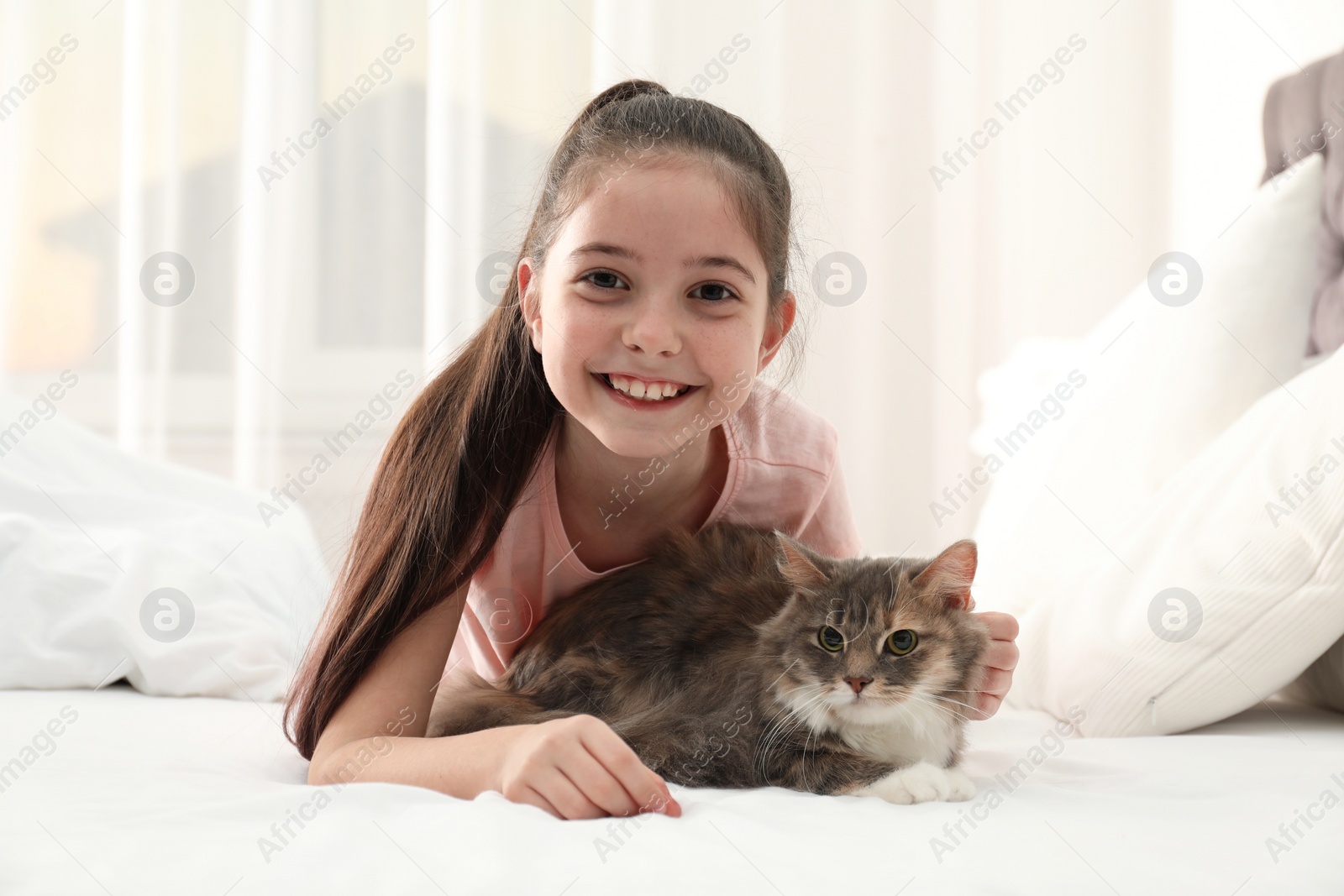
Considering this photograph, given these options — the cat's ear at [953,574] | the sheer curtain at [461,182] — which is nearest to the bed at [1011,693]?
the cat's ear at [953,574]

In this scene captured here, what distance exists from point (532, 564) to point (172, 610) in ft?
2.43

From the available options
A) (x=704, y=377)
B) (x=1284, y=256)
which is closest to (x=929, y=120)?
(x=1284, y=256)

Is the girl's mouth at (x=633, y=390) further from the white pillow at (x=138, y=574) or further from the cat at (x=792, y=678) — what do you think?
the white pillow at (x=138, y=574)

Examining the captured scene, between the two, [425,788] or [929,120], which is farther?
[929,120]

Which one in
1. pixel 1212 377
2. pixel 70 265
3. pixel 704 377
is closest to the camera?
pixel 704 377

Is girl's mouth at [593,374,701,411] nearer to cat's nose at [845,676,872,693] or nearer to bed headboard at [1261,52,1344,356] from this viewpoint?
cat's nose at [845,676,872,693]

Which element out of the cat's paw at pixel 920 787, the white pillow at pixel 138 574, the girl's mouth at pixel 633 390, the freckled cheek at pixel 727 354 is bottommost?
the white pillow at pixel 138 574

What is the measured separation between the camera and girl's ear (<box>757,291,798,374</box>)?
1.63 metres

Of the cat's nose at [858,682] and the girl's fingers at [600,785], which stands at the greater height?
the cat's nose at [858,682]

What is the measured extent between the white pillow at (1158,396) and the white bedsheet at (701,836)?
2.10ft

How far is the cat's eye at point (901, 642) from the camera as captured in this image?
1.21m

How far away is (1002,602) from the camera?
187 cm

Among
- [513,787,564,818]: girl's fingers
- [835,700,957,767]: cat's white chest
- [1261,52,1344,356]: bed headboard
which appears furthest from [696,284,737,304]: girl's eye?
[1261,52,1344,356]: bed headboard

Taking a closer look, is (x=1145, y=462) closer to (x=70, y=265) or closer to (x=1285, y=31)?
(x=1285, y=31)
